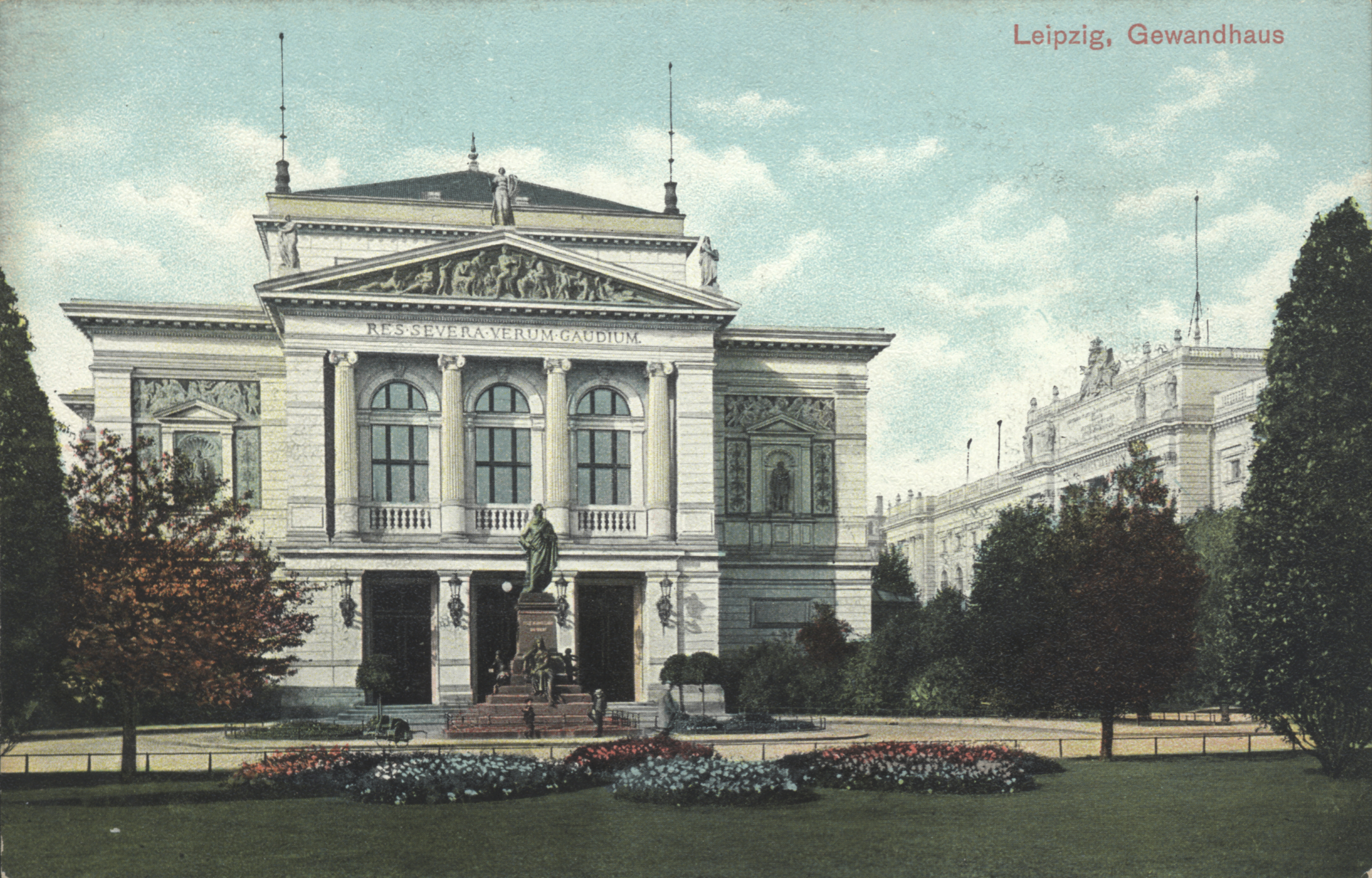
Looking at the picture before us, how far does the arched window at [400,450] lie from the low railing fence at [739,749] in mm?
14420

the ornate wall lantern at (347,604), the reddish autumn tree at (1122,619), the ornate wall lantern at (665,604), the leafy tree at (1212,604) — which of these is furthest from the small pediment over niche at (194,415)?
the leafy tree at (1212,604)

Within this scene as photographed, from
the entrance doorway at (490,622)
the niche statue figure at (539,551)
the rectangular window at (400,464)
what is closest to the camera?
the niche statue figure at (539,551)

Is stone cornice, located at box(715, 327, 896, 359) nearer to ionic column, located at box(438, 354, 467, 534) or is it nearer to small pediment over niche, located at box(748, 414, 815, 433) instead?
small pediment over niche, located at box(748, 414, 815, 433)

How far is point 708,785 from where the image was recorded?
21297mm

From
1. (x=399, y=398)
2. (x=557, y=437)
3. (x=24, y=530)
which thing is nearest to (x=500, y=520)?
(x=557, y=437)

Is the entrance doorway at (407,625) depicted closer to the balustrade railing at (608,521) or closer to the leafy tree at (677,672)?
the balustrade railing at (608,521)

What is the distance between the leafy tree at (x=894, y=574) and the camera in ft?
251

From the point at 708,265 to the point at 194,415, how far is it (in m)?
17.9

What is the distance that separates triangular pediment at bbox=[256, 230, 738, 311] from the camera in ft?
142

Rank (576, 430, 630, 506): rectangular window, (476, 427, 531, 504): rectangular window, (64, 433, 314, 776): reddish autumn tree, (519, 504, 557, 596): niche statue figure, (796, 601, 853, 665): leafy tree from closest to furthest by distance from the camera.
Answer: (64, 433, 314, 776): reddish autumn tree
(519, 504, 557, 596): niche statue figure
(476, 427, 531, 504): rectangular window
(796, 601, 853, 665): leafy tree
(576, 430, 630, 506): rectangular window

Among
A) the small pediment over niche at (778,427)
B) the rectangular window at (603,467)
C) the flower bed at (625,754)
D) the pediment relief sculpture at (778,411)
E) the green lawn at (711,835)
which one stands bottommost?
the green lawn at (711,835)

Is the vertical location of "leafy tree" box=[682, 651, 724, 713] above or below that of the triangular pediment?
below

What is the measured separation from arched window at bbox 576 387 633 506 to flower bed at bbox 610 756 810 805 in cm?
2401

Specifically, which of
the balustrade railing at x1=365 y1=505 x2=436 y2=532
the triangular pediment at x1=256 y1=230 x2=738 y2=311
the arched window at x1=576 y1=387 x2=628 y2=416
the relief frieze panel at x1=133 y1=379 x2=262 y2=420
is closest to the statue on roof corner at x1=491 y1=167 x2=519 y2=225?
the triangular pediment at x1=256 y1=230 x2=738 y2=311
